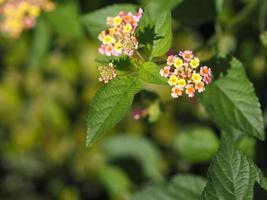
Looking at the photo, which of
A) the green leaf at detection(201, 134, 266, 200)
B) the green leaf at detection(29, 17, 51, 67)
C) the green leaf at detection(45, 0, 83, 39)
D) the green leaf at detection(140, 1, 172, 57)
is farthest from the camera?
the green leaf at detection(29, 17, 51, 67)

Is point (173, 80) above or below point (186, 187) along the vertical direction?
above

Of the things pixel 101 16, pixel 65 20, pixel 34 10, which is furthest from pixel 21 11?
pixel 101 16

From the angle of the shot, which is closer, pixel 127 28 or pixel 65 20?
pixel 127 28

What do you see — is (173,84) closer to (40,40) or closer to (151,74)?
(151,74)

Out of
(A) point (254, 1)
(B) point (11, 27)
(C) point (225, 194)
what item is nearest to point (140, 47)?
(C) point (225, 194)

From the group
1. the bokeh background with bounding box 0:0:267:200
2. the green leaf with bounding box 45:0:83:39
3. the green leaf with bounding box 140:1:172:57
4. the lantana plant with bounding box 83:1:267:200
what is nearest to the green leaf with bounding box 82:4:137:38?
the lantana plant with bounding box 83:1:267:200

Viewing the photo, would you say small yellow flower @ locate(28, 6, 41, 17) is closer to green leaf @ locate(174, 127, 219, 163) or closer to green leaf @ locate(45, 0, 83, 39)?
green leaf @ locate(45, 0, 83, 39)

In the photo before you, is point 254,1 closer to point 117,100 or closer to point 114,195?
point 117,100

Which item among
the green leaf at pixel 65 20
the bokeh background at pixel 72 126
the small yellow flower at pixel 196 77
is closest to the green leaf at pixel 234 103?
the small yellow flower at pixel 196 77

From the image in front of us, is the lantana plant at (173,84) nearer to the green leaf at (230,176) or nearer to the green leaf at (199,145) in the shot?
the green leaf at (230,176)
